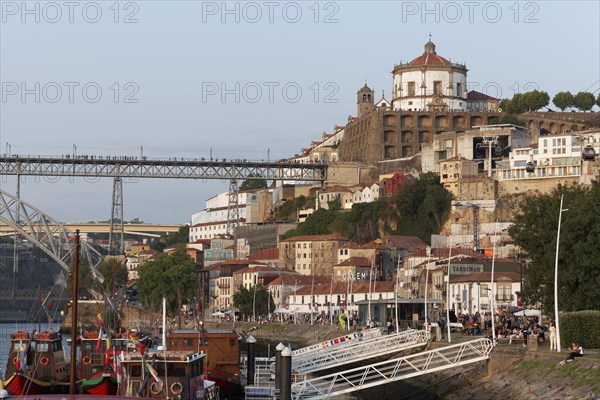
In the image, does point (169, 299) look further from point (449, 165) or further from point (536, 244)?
point (536, 244)

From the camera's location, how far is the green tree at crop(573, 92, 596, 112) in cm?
17312

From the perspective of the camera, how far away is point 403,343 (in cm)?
5422

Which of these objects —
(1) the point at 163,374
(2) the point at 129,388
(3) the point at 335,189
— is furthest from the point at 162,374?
(3) the point at 335,189

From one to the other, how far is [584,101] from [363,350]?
122481mm

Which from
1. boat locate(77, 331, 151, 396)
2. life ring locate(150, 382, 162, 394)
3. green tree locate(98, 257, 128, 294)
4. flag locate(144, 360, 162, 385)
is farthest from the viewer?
green tree locate(98, 257, 128, 294)

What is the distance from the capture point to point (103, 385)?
39812 mm

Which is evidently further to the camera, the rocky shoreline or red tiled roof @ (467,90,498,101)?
red tiled roof @ (467,90,498,101)

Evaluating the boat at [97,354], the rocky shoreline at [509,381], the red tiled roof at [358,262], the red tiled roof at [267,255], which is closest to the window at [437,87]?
the red tiled roof at [267,255]

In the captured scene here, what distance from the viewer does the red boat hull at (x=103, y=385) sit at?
39.7m

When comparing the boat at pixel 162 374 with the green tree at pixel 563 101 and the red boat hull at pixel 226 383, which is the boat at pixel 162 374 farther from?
the green tree at pixel 563 101

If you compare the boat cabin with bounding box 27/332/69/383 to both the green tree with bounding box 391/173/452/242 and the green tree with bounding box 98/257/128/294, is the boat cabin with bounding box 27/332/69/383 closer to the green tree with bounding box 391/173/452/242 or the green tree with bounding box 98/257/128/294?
the green tree with bounding box 391/173/452/242

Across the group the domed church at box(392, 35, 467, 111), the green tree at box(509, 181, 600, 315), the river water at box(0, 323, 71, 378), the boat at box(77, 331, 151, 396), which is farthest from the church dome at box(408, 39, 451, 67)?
the boat at box(77, 331, 151, 396)

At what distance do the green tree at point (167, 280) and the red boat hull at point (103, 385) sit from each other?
94602 mm

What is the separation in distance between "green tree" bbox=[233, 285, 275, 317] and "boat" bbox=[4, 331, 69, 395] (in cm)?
8764
